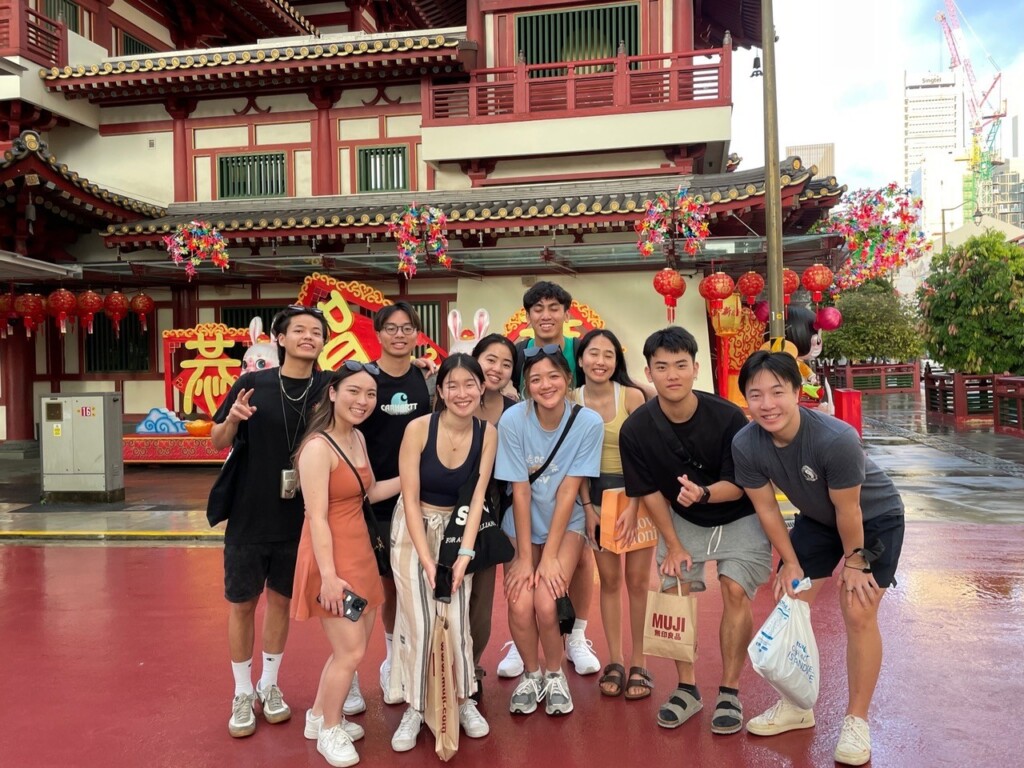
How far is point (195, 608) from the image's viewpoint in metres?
5.75

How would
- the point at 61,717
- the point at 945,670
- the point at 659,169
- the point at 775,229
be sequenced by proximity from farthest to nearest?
1. the point at 659,169
2. the point at 775,229
3. the point at 945,670
4. the point at 61,717

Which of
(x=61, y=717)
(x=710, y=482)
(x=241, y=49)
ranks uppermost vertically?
(x=241, y=49)

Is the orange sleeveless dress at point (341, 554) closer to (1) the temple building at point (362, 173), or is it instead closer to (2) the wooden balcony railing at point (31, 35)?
(1) the temple building at point (362, 173)

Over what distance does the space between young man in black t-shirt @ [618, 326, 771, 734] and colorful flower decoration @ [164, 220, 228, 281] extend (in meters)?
9.33

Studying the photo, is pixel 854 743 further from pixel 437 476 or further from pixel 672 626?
pixel 437 476

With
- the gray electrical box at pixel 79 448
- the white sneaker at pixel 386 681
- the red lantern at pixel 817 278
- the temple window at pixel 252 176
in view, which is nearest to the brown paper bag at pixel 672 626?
the white sneaker at pixel 386 681

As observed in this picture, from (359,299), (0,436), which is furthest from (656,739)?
(0,436)

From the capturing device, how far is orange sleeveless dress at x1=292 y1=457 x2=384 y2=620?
345 cm

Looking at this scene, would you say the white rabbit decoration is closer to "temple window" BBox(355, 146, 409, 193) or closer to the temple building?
the temple building

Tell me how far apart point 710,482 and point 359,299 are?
28.0 ft

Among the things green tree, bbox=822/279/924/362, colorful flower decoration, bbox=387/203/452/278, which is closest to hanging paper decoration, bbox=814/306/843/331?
colorful flower decoration, bbox=387/203/452/278

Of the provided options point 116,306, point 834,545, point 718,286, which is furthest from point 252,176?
point 834,545

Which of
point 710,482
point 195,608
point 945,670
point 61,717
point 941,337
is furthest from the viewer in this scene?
point 941,337

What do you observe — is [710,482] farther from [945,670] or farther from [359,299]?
[359,299]
